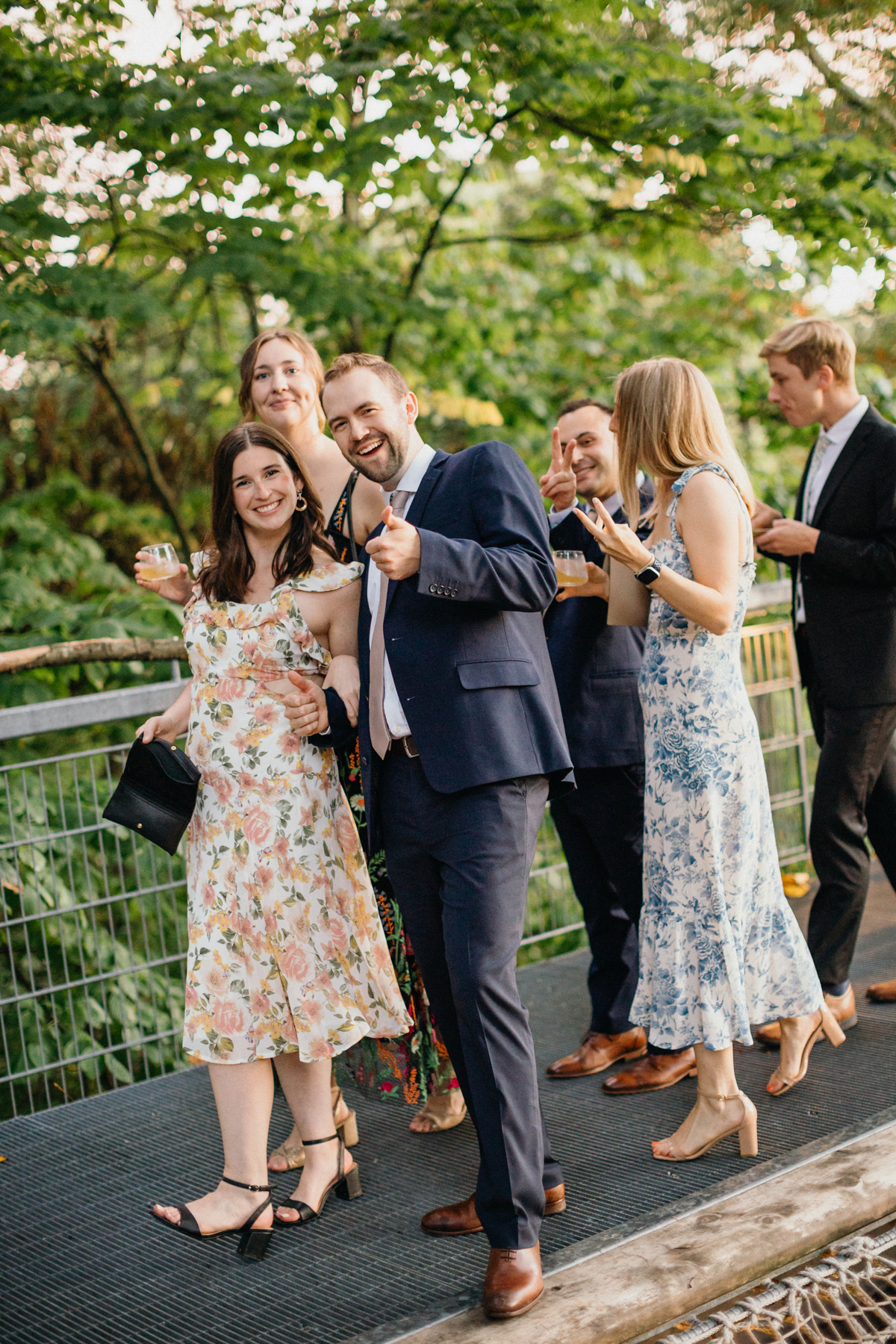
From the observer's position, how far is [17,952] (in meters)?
3.63

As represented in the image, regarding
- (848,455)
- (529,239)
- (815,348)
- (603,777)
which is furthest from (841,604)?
(529,239)

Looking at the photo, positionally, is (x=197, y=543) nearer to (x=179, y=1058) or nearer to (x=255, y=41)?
(x=255, y=41)

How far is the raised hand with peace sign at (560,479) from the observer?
10.7ft

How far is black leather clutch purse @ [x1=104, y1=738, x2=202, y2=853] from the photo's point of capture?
109 inches

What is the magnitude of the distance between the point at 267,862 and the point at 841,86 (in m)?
6.81

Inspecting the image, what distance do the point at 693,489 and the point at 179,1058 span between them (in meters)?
2.81

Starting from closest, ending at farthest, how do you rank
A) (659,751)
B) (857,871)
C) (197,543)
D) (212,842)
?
(212,842) < (659,751) < (857,871) < (197,543)

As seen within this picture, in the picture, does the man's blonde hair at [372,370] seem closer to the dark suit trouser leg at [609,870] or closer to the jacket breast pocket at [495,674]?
the jacket breast pocket at [495,674]

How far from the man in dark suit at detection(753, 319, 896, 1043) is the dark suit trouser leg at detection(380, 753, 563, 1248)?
4.89ft

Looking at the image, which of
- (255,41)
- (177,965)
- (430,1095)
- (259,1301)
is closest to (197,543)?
(255,41)

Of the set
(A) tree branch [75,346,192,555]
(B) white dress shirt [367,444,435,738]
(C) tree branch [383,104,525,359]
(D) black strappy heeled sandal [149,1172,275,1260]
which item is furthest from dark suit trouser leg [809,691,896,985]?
(A) tree branch [75,346,192,555]

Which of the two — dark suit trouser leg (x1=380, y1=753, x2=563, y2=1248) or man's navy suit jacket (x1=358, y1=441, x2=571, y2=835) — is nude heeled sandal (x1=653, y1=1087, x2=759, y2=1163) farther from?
man's navy suit jacket (x1=358, y1=441, x2=571, y2=835)

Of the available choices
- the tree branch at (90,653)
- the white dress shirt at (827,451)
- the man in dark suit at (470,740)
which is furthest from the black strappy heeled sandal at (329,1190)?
the white dress shirt at (827,451)

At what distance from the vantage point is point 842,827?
3637 millimetres
